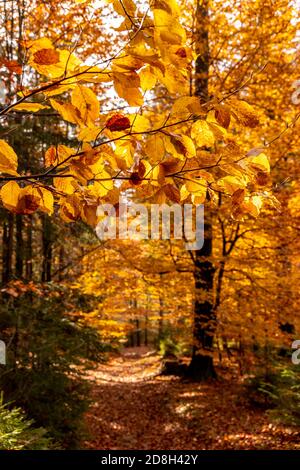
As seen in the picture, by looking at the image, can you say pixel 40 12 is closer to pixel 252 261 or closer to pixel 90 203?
pixel 252 261

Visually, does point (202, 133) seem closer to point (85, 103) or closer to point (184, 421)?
point (85, 103)

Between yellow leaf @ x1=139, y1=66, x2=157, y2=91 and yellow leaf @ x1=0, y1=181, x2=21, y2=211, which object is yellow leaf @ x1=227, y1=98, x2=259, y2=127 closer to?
yellow leaf @ x1=139, y1=66, x2=157, y2=91

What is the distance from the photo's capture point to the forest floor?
7215 mm

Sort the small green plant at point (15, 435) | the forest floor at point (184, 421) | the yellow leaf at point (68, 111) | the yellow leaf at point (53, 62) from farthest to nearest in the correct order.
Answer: the forest floor at point (184, 421), the small green plant at point (15, 435), the yellow leaf at point (68, 111), the yellow leaf at point (53, 62)

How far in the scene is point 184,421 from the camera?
9.03 metres

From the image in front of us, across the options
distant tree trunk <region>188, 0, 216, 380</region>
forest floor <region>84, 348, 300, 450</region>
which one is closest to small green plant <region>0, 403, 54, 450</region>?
forest floor <region>84, 348, 300, 450</region>

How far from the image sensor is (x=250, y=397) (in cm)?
947

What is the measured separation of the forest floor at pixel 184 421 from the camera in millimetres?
7215

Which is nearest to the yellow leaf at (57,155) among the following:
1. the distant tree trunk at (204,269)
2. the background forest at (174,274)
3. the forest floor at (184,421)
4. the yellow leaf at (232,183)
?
the background forest at (174,274)

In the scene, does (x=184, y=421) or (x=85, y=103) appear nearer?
(x=85, y=103)

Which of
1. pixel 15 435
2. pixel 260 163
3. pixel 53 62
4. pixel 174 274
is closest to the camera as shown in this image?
pixel 53 62

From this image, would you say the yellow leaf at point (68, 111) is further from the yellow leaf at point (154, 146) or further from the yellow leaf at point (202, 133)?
the yellow leaf at point (202, 133)

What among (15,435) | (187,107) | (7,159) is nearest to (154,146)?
(187,107)

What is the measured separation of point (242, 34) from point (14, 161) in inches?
326
